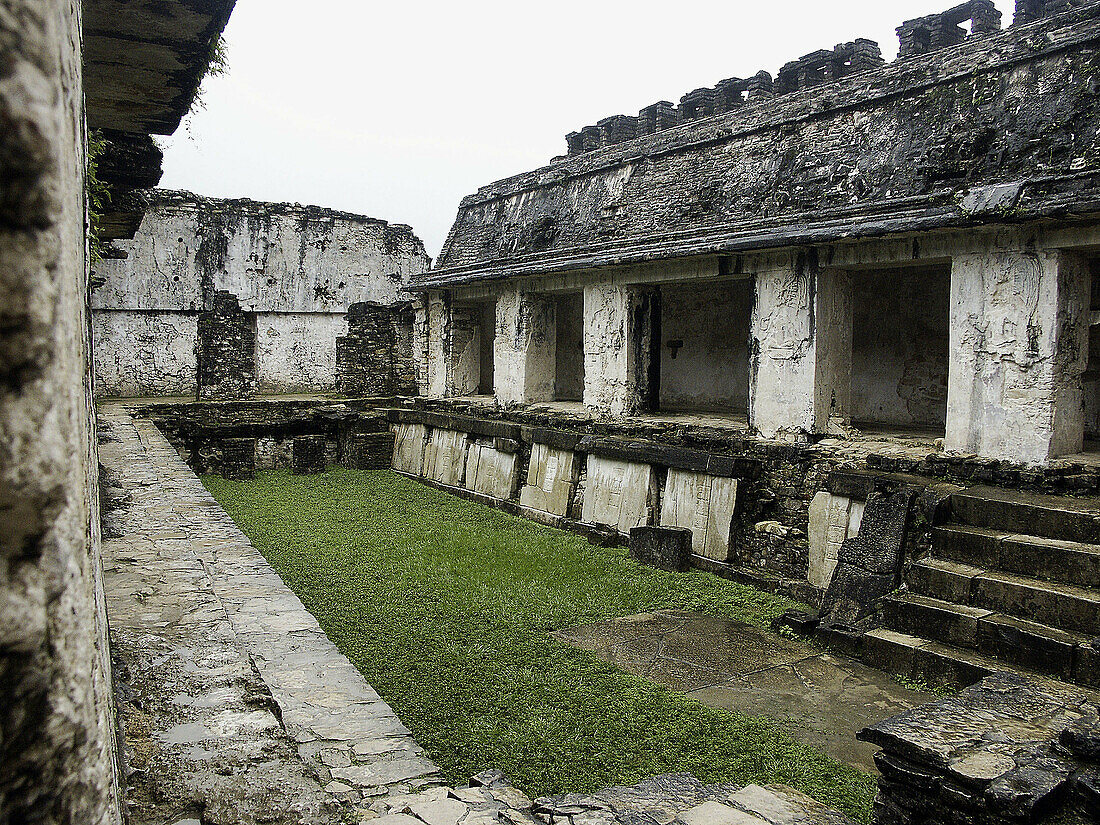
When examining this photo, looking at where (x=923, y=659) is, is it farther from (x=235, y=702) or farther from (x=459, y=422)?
(x=459, y=422)

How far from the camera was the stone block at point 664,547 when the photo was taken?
723cm

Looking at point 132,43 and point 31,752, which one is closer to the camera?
point 31,752

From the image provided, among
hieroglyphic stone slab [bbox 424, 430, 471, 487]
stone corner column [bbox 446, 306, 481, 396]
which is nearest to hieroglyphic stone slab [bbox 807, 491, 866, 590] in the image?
hieroglyphic stone slab [bbox 424, 430, 471, 487]

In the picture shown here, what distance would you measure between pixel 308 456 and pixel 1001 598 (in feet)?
32.9

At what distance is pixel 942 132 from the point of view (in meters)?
6.19

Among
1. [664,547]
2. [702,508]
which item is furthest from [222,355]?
[702,508]

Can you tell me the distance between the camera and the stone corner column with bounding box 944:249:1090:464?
5320 mm

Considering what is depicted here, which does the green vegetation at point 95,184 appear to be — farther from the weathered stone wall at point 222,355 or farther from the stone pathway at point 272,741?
the weathered stone wall at point 222,355

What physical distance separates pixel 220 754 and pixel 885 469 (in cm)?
507

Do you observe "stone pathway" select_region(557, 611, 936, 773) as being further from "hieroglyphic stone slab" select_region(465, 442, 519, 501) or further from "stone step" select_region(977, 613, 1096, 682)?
"hieroglyphic stone slab" select_region(465, 442, 519, 501)

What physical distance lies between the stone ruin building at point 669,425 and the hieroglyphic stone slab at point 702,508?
0.03 meters

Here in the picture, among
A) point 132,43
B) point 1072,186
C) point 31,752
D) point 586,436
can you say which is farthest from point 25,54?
point 586,436

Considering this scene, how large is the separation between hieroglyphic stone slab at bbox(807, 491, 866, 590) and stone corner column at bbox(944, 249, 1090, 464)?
0.85m

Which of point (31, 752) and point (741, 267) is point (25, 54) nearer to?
point (31, 752)
